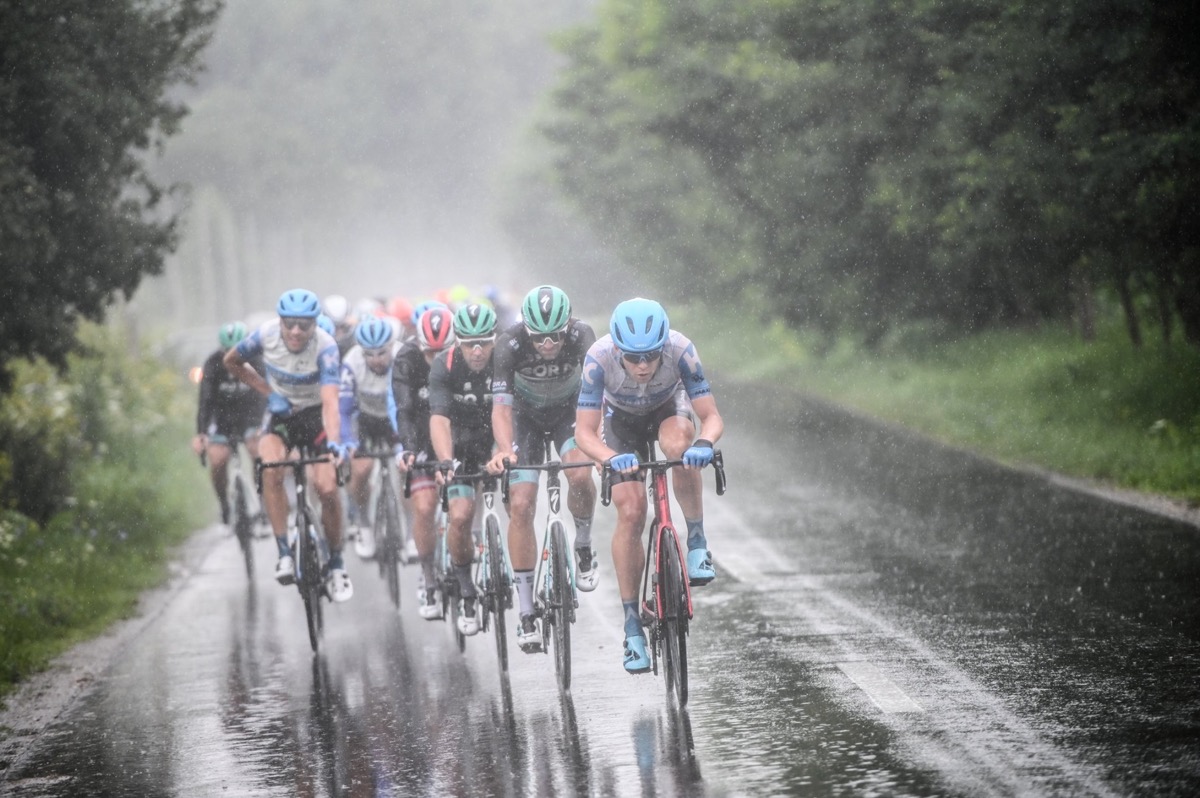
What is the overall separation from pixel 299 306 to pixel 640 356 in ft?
12.6

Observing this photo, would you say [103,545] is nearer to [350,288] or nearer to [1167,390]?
[1167,390]

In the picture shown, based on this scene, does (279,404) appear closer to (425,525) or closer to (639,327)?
(425,525)

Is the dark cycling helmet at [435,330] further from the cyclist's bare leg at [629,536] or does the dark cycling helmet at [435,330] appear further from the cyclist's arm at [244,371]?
the cyclist's bare leg at [629,536]

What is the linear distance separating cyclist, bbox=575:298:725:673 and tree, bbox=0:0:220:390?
718cm

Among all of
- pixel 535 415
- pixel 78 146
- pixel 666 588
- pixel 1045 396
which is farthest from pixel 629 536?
pixel 1045 396

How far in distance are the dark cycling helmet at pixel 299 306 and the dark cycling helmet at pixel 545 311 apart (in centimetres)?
283

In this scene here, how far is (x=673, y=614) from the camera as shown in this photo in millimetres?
7887

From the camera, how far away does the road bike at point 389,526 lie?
1238 centimetres

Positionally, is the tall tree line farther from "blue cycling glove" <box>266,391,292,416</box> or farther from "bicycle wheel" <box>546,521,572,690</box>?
"bicycle wheel" <box>546,521,572,690</box>

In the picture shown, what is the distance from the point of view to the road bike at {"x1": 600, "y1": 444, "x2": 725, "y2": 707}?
25.8ft

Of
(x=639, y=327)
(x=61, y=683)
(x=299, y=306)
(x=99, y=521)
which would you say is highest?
(x=299, y=306)

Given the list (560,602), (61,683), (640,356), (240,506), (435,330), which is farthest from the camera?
(240,506)

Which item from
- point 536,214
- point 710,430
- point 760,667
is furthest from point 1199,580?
point 536,214

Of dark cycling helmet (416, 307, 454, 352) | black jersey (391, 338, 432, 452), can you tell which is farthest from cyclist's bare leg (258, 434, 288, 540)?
dark cycling helmet (416, 307, 454, 352)
